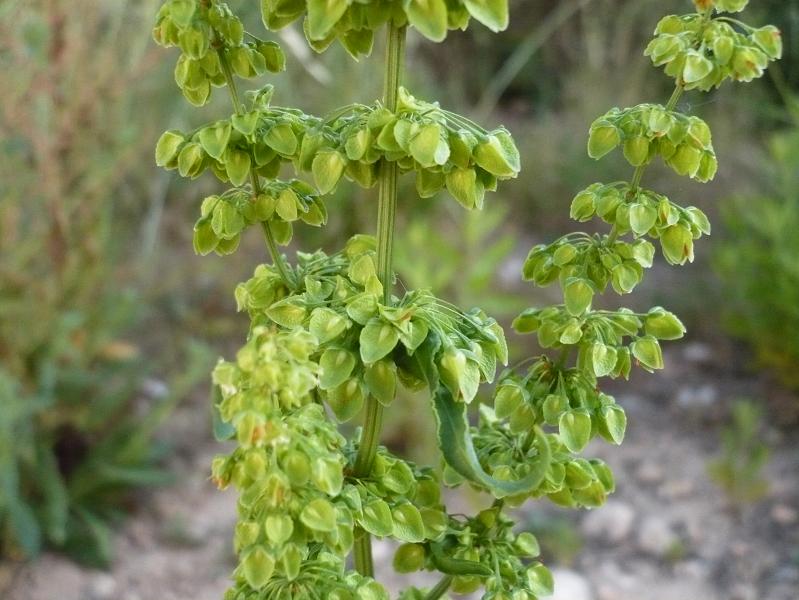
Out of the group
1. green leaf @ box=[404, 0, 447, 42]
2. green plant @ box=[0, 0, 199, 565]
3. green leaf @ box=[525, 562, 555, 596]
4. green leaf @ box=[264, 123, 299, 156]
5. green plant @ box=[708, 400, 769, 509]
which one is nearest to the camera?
green leaf @ box=[404, 0, 447, 42]

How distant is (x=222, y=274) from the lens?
269 cm

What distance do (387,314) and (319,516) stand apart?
0.50 ft

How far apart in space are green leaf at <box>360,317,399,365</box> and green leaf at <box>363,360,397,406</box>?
0.09 ft

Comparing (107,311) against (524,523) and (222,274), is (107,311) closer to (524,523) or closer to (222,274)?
(222,274)

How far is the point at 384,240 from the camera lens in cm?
73

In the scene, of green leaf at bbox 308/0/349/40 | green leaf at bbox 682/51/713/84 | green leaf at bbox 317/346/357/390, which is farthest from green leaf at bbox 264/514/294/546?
green leaf at bbox 682/51/713/84

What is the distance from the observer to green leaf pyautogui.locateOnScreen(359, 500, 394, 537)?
711mm

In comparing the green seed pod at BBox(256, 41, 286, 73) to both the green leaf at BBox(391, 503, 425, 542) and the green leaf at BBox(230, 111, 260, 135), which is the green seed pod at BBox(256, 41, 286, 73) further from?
the green leaf at BBox(391, 503, 425, 542)

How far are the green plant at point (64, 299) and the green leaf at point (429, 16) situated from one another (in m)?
1.38

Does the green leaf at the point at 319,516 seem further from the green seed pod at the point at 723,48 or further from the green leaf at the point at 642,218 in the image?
the green seed pod at the point at 723,48

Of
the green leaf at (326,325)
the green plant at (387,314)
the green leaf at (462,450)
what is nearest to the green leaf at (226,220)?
the green plant at (387,314)

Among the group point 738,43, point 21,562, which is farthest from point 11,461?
point 738,43

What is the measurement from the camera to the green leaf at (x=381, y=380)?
705 millimetres

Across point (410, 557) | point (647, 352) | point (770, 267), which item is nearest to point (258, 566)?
point (410, 557)
